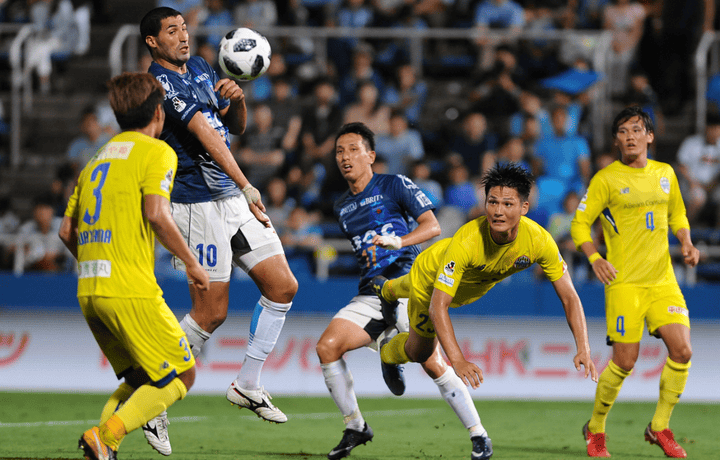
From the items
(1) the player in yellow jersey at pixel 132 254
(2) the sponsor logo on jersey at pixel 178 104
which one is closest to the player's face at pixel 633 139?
(2) the sponsor logo on jersey at pixel 178 104

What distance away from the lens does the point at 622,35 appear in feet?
45.8

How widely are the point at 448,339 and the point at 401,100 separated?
832 cm

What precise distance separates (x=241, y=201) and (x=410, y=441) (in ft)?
7.95

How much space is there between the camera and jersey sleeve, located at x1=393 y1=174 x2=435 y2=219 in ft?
22.2

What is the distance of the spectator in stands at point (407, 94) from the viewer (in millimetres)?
13273

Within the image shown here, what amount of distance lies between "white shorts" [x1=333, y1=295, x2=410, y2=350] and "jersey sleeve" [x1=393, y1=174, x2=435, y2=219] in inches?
26.7

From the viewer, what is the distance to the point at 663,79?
46.7 feet

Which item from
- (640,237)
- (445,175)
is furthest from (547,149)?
(640,237)

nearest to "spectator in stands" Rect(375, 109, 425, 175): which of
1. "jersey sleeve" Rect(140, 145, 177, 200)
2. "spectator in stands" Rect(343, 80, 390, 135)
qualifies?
"spectator in stands" Rect(343, 80, 390, 135)

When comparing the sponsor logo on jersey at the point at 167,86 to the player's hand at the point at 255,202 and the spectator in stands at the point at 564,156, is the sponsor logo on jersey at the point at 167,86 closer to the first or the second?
the player's hand at the point at 255,202

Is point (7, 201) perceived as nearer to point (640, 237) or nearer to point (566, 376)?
point (566, 376)

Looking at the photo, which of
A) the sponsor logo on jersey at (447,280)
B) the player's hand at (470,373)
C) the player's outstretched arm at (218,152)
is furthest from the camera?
the player's outstretched arm at (218,152)

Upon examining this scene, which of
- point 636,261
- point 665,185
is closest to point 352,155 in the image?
point 636,261

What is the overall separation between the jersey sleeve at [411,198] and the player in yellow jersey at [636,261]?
1.21m
